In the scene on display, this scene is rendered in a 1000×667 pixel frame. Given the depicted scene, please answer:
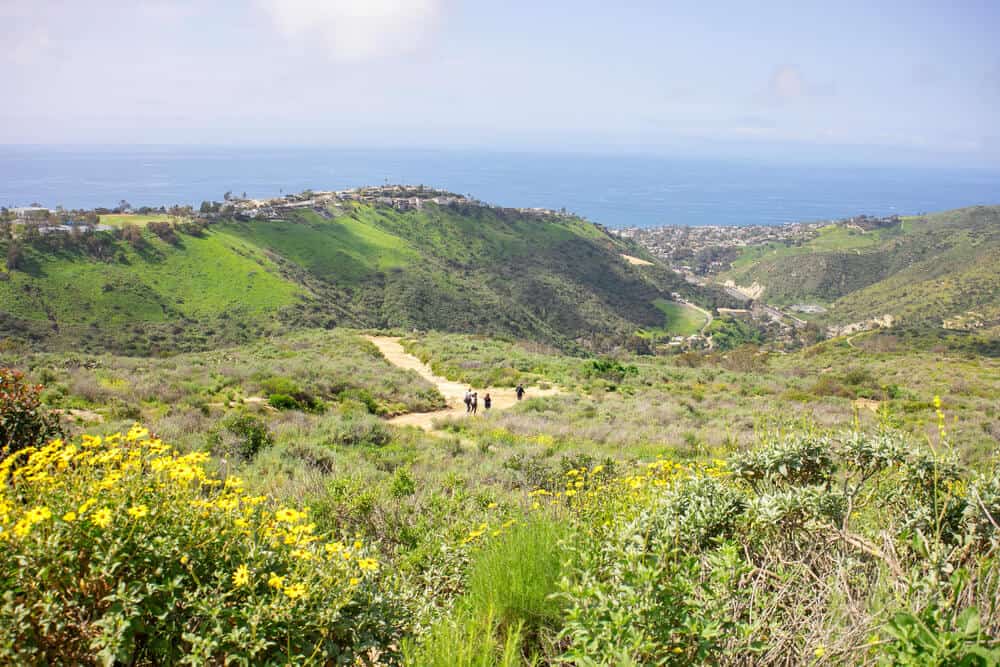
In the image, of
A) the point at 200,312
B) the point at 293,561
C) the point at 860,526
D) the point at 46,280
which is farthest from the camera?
the point at 200,312

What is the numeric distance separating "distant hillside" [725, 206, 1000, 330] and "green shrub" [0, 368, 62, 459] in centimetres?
8710

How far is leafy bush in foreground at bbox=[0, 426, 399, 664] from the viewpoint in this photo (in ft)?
6.98

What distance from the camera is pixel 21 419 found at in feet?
18.7

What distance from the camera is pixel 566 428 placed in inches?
530

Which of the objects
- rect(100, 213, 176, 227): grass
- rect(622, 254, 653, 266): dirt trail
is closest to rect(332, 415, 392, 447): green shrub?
rect(100, 213, 176, 227): grass

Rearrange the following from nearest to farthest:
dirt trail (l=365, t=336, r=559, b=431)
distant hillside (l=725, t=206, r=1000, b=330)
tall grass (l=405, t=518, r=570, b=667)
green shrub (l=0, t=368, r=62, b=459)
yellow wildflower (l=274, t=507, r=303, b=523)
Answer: yellow wildflower (l=274, t=507, r=303, b=523), tall grass (l=405, t=518, r=570, b=667), green shrub (l=0, t=368, r=62, b=459), dirt trail (l=365, t=336, r=559, b=431), distant hillside (l=725, t=206, r=1000, b=330)

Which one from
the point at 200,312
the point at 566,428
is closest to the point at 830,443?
the point at 566,428

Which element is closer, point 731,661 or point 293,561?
point 731,661

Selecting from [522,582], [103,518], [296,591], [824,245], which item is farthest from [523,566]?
[824,245]

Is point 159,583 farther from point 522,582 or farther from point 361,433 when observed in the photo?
point 361,433

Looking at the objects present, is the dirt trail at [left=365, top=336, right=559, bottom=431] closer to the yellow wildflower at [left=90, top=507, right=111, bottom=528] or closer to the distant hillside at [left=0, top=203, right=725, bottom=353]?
the yellow wildflower at [left=90, top=507, right=111, bottom=528]

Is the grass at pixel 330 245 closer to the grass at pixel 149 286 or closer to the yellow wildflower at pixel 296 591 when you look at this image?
the grass at pixel 149 286

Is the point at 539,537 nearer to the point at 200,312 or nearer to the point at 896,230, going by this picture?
the point at 200,312

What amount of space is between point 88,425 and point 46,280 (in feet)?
163
